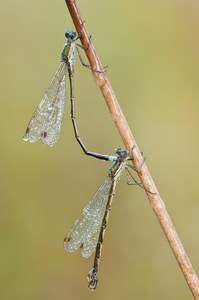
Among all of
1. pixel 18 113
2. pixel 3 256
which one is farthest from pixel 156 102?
pixel 3 256

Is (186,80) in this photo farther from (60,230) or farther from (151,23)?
(60,230)

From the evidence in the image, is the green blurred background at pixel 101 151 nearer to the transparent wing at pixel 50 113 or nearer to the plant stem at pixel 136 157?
the transparent wing at pixel 50 113

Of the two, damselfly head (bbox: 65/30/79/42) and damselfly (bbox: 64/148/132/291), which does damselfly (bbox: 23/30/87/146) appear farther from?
damselfly (bbox: 64/148/132/291)

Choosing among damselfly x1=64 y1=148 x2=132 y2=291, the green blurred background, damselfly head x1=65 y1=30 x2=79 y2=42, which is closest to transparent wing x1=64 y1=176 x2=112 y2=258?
damselfly x1=64 y1=148 x2=132 y2=291

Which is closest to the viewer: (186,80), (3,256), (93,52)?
(93,52)

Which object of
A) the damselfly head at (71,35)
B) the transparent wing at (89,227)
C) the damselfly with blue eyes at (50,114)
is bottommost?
the transparent wing at (89,227)

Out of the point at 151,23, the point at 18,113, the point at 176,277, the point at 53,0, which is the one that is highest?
the point at 53,0

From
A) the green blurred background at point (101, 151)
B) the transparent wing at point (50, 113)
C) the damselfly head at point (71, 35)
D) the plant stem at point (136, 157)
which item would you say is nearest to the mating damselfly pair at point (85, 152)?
the transparent wing at point (50, 113)
